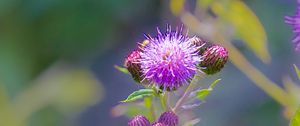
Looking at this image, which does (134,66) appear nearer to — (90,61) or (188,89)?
(188,89)

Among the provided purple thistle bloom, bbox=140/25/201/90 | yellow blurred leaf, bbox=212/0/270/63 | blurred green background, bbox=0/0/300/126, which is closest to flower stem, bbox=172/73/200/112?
purple thistle bloom, bbox=140/25/201/90

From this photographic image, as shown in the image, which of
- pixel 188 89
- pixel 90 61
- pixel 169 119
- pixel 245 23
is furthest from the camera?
pixel 90 61

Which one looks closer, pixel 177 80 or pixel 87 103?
pixel 177 80

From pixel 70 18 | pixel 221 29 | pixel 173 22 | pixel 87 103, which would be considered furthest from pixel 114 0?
pixel 221 29

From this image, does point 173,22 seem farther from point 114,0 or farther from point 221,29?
point 114,0

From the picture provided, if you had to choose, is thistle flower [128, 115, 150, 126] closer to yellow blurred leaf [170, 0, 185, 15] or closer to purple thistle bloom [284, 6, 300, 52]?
purple thistle bloom [284, 6, 300, 52]

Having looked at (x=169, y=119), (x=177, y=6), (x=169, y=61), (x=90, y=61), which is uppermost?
(x=90, y=61)

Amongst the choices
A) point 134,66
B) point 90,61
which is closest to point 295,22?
point 134,66
